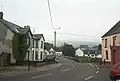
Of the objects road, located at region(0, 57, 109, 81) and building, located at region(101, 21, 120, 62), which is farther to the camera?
building, located at region(101, 21, 120, 62)

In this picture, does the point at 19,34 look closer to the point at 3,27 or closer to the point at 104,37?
the point at 3,27

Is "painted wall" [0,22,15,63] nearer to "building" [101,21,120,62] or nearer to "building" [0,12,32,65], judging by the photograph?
"building" [0,12,32,65]

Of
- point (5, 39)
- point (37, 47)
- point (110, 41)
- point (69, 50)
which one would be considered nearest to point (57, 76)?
point (5, 39)

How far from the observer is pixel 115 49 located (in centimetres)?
3512

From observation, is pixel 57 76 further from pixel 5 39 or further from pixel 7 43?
pixel 7 43

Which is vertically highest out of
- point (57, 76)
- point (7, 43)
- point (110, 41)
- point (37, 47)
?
point (110, 41)

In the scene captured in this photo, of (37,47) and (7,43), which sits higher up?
(7,43)

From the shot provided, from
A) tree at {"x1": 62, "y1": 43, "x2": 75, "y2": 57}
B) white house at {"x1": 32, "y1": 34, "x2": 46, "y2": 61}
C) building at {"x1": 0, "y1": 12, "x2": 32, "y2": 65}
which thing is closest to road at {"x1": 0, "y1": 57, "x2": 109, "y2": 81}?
building at {"x1": 0, "y1": 12, "x2": 32, "y2": 65}

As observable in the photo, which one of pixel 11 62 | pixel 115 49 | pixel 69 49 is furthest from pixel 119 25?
pixel 69 49

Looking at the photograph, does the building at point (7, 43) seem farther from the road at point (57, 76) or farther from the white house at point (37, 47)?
the white house at point (37, 47)

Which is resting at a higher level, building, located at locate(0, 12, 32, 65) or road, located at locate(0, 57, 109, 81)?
building, located at locate(0, 12, 32, 65)

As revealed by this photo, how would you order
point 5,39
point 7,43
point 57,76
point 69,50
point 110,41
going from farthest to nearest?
point 69,50
point 110,41
point 7,43
point 5,39
point 57,76

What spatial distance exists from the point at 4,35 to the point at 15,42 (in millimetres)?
3604

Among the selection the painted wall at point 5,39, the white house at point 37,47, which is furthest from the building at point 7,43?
the white house at point 37,47
